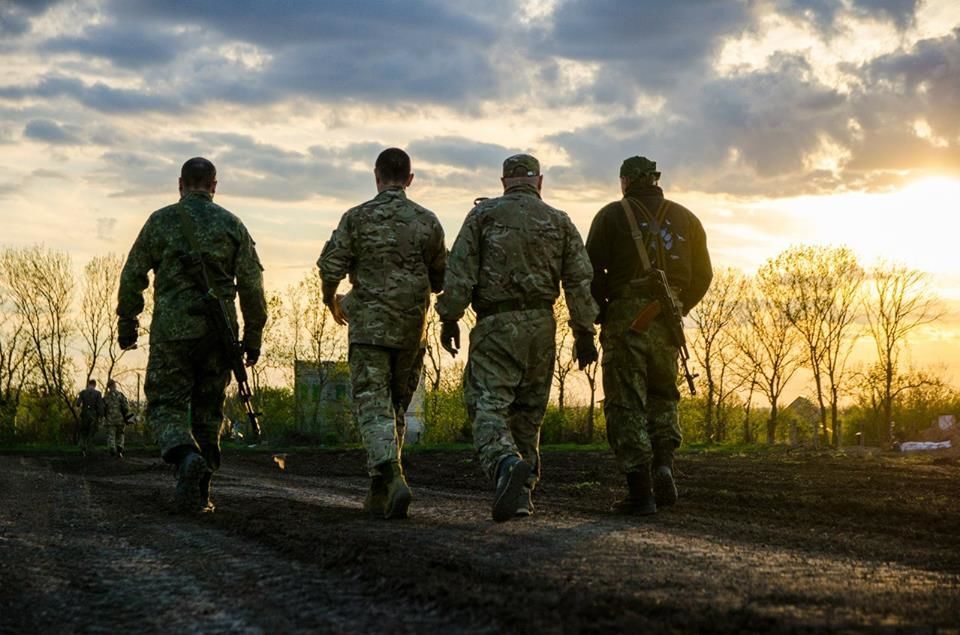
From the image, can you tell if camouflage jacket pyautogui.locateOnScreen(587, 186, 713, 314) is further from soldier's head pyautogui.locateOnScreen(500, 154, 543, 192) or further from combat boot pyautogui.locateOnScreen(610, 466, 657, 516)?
combat boot pyautogui.locateOnScreen(610, 466, 657, 516)

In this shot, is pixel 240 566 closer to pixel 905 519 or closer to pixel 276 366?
pixel 905 519

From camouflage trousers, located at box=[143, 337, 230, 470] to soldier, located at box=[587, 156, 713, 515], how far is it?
10.0ft

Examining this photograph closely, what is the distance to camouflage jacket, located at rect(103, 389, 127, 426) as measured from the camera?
107 ft

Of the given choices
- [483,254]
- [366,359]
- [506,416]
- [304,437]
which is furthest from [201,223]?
[304,437]

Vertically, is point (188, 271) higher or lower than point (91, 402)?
higher

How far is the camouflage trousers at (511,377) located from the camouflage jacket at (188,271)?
2.01 m

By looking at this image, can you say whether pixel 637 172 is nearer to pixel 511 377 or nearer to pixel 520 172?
pixel 520 172

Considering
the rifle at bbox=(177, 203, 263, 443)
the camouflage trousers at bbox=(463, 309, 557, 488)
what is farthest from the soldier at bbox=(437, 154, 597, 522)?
the rifle at bbox=(177, 203, 263, 443)

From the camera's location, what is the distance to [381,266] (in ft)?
26.9

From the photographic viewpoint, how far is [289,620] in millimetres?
4090

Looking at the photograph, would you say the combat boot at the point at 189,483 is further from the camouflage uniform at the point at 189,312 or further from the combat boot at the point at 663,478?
the combat boot at the point at 663,478

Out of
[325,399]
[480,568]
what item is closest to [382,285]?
[480,568]

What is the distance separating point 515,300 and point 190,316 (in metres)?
2.56

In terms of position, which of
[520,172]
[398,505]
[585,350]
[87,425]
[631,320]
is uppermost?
[520,172]
